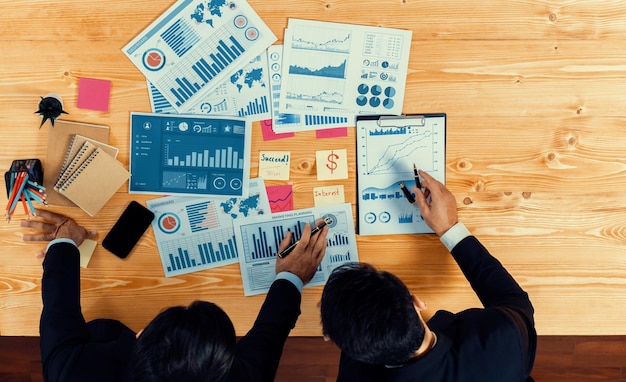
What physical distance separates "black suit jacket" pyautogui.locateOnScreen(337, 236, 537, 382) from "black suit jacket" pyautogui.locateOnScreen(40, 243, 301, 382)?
19 cm

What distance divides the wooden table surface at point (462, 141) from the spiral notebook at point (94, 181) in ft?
0.11

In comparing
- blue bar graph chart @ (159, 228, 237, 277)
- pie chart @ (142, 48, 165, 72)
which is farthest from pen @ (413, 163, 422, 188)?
pie chart @ (142, 48, 165, 72)

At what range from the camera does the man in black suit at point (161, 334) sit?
3.16ft

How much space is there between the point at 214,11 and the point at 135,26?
8.7 inches

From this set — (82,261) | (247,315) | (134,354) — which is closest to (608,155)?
(247,315)

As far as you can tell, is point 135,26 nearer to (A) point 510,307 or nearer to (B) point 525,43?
(B) point 525,43

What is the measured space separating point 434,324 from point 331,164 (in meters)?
0.51

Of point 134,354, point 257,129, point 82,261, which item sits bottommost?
point 134,354

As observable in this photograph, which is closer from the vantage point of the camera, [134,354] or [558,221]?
[134,354]

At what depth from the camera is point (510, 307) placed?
1.15 meters

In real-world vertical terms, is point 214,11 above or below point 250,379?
above

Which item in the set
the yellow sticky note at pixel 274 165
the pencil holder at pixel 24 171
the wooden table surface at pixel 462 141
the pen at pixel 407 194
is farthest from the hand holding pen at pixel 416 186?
the pencil holder at pixel 24 171

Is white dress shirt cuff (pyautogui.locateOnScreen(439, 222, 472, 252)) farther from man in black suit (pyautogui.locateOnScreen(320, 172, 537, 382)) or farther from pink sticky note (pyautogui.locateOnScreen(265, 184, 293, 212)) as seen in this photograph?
pink sticky note (pyautogui.locateOnScreen(265, 184, 293, 212))

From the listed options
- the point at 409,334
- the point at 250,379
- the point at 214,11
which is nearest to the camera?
the point at 409,334
